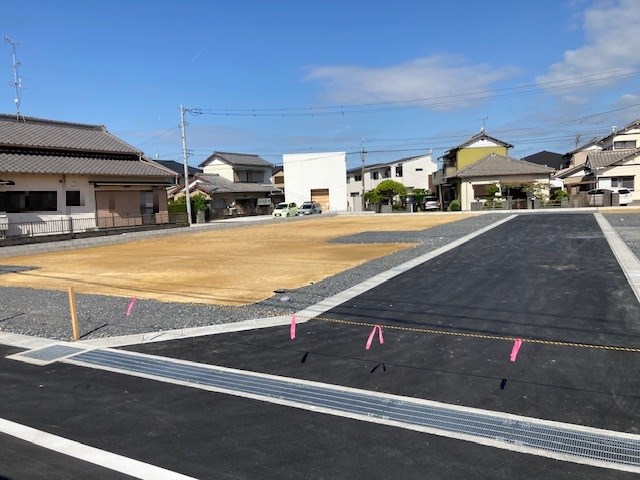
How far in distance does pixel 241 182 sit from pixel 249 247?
134 ft

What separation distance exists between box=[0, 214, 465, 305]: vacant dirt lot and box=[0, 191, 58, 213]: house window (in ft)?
20.5

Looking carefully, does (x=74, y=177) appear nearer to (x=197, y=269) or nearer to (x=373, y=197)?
(x=197, y=269)

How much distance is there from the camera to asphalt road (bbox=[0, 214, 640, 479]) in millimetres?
3664

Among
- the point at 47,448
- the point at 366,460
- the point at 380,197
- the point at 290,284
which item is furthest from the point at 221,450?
the point at 380,197

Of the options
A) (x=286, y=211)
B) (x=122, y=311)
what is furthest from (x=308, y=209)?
(x=122, y=311)

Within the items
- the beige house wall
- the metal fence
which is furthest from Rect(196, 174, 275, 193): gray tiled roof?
the beige house wall

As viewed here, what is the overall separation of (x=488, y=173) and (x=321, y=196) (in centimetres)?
2205

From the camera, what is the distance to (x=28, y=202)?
86.5 feet

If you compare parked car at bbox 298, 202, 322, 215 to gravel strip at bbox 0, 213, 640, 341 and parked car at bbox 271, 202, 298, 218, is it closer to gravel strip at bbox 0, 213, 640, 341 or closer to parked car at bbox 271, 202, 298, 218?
parked car at bbox 271, 202, 298, 218

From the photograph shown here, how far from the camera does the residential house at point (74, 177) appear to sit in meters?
26.0

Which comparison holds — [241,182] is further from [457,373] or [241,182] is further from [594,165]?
[457,373]

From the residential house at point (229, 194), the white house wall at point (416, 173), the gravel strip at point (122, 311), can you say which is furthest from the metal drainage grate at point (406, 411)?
the white house wall at point (416, 173)

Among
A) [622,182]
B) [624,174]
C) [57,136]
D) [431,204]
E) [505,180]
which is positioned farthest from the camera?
[431,204]

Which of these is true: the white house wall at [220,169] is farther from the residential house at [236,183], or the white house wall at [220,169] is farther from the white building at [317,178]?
the white building at [317,178]
